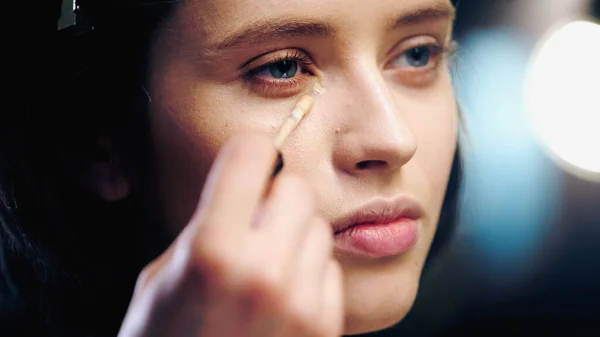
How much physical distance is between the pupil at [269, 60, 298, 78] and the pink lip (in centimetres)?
20

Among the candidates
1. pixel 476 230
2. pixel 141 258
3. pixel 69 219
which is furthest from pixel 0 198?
pixel 476 230

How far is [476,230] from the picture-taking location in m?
1.67

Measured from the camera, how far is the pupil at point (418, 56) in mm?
824

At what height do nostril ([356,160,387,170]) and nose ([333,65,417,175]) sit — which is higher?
nose ([333,65,417,175])

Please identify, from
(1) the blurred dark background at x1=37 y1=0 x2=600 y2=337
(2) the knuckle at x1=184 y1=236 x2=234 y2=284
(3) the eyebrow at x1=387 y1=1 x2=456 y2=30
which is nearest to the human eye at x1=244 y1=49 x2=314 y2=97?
(3) the eyebrow at x1=387 y1=1 x2=456 y2=30

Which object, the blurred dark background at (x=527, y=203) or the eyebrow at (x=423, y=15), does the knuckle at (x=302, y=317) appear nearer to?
the eyebrow at (x=423, y=15)

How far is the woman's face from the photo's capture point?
677mm

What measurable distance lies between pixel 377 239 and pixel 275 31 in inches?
11.8

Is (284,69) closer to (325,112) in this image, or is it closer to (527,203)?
(325,112)

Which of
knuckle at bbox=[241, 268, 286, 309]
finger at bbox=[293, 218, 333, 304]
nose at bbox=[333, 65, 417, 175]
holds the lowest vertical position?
knuckle at bbox=[241, 268, 286, 309]

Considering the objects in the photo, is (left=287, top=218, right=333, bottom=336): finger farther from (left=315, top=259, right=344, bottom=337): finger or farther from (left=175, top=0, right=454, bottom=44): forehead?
(left=175, top=0, right=454, bottom=44): forehead

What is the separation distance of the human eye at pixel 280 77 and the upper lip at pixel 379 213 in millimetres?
179

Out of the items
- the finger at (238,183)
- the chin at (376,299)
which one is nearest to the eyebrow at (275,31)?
the finger at (238,183)

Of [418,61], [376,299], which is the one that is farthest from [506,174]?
[376,299]
